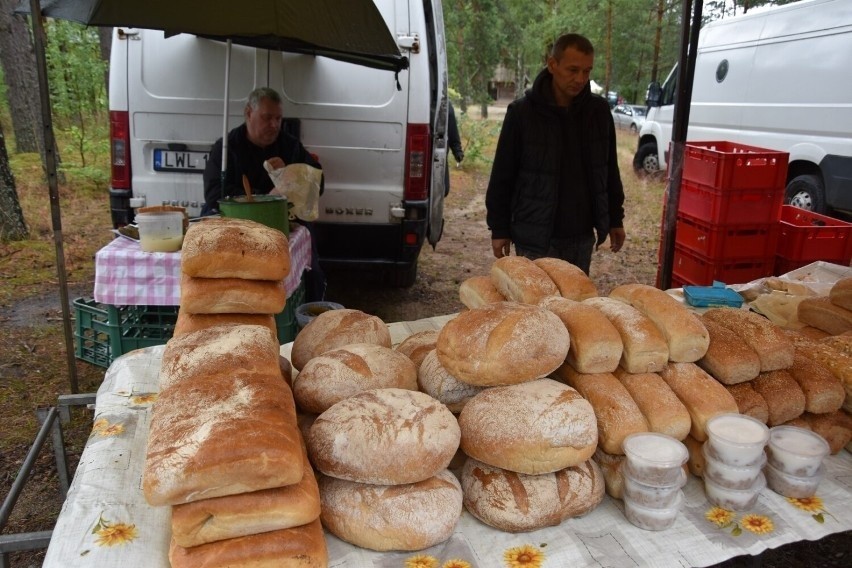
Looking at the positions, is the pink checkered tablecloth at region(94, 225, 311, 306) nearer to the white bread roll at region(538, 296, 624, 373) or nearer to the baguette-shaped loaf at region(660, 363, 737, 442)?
the white bread roll at region(538, 296, 624, 373)

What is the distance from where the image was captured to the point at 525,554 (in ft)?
4.93

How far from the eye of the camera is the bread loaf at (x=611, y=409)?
1.64 meters

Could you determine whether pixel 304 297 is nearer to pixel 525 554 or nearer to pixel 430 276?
pixel 430 276

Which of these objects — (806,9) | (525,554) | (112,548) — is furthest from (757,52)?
(112,548)

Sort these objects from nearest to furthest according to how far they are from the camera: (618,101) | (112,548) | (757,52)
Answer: (112,548) → (757,52) → (618,101)

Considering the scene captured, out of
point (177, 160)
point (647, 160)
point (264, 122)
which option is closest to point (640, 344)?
point (264, 122)

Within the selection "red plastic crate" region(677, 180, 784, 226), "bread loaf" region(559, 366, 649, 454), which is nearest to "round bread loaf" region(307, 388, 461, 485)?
"bread loaf" region(559, 366, 649, 454)

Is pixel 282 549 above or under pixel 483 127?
under

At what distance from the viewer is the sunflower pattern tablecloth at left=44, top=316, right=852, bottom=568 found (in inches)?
56.7

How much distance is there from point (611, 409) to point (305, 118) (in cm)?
394

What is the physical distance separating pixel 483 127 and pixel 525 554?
17.8 meters

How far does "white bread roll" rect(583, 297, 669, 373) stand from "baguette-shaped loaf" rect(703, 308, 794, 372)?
1.14 feet

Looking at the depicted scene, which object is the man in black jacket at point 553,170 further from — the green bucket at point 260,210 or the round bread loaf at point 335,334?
the round bread loaf at point 335,334

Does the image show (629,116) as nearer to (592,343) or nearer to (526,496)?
(592,343)
